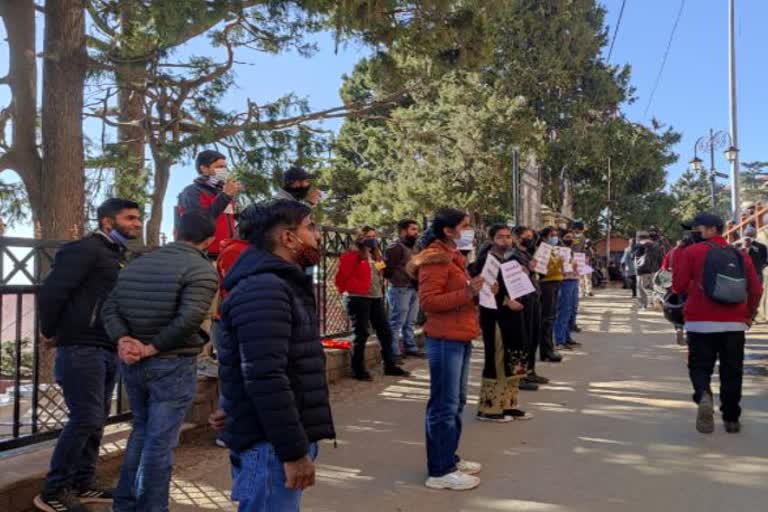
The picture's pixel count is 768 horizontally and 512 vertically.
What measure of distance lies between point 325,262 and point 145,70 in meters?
3.58

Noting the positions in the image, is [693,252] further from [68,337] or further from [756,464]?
[68,337]

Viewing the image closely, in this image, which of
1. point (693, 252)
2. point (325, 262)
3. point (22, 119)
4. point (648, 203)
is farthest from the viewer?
point (648, 203)

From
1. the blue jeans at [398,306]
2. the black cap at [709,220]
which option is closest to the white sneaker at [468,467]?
the black cap at [709,220]

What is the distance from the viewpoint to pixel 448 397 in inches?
166

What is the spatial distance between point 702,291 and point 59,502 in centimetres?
475

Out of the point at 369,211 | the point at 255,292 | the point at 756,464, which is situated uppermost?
the point at 369,211

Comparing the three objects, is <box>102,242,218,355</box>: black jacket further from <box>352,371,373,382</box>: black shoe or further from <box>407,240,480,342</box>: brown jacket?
<box>352,371,373,382</box>: black shoe

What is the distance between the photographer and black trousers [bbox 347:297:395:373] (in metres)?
7.69

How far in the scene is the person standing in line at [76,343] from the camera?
362 cm

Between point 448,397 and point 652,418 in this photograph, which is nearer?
point 448,397

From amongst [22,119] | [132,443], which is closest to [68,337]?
[132,443]

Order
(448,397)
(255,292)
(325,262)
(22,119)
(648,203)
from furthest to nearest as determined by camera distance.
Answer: (648,203)
(22,119)
(325,262)
(448,397)
(255,292)

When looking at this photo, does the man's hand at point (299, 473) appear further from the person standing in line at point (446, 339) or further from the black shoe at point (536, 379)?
the black shoe at point (536, 379)

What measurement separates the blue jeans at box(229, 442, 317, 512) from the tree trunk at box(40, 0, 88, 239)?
785 centimetres
